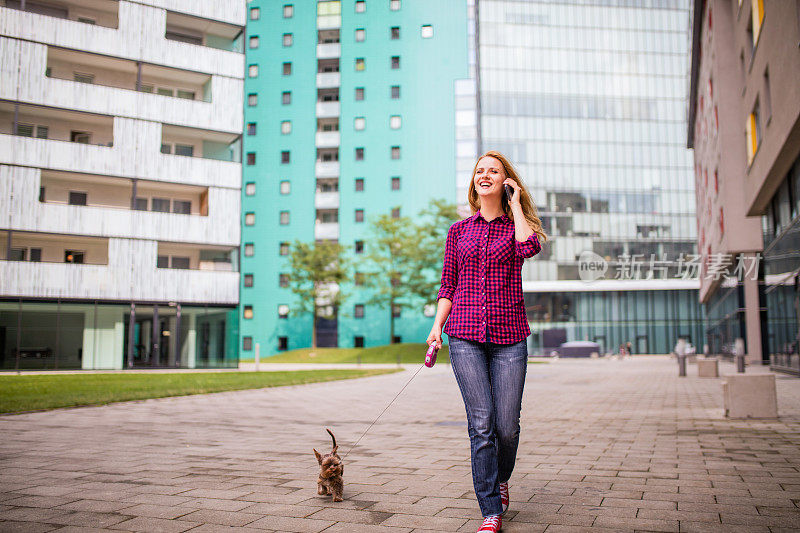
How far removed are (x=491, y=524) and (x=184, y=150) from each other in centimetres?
3377

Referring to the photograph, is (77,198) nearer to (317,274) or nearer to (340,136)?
(317,274)

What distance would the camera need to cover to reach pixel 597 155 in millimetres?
63312

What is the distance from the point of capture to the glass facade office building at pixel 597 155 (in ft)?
202

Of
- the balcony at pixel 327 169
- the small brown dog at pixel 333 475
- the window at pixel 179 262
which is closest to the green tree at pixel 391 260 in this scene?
the balcony at pixel 327 169

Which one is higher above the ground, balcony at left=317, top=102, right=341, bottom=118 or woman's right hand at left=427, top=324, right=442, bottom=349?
balcony at left=317, top=102, right=341, bottom=118

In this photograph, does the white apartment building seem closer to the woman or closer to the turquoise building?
the turquoise building

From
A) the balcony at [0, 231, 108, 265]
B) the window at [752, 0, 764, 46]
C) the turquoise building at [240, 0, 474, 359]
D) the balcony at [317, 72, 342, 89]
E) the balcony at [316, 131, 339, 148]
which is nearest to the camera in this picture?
the window at [752, 0, 764, 46]

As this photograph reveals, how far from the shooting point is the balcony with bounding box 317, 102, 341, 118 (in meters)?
57.8

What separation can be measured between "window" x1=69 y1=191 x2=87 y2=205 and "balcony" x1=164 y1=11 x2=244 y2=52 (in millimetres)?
9083

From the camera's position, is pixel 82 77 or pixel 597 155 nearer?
pixel 82 77

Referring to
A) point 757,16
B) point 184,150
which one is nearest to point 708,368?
point 757,16

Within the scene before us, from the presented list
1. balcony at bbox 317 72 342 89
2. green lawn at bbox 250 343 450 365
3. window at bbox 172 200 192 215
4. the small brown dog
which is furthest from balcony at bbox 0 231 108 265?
balcony at bbox 317 72 342 89

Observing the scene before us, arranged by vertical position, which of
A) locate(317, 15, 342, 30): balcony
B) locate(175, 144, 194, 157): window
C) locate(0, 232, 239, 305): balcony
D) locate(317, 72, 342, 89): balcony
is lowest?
locate(0, 232, 239, 305): balcony

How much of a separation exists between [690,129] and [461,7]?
21.7m
